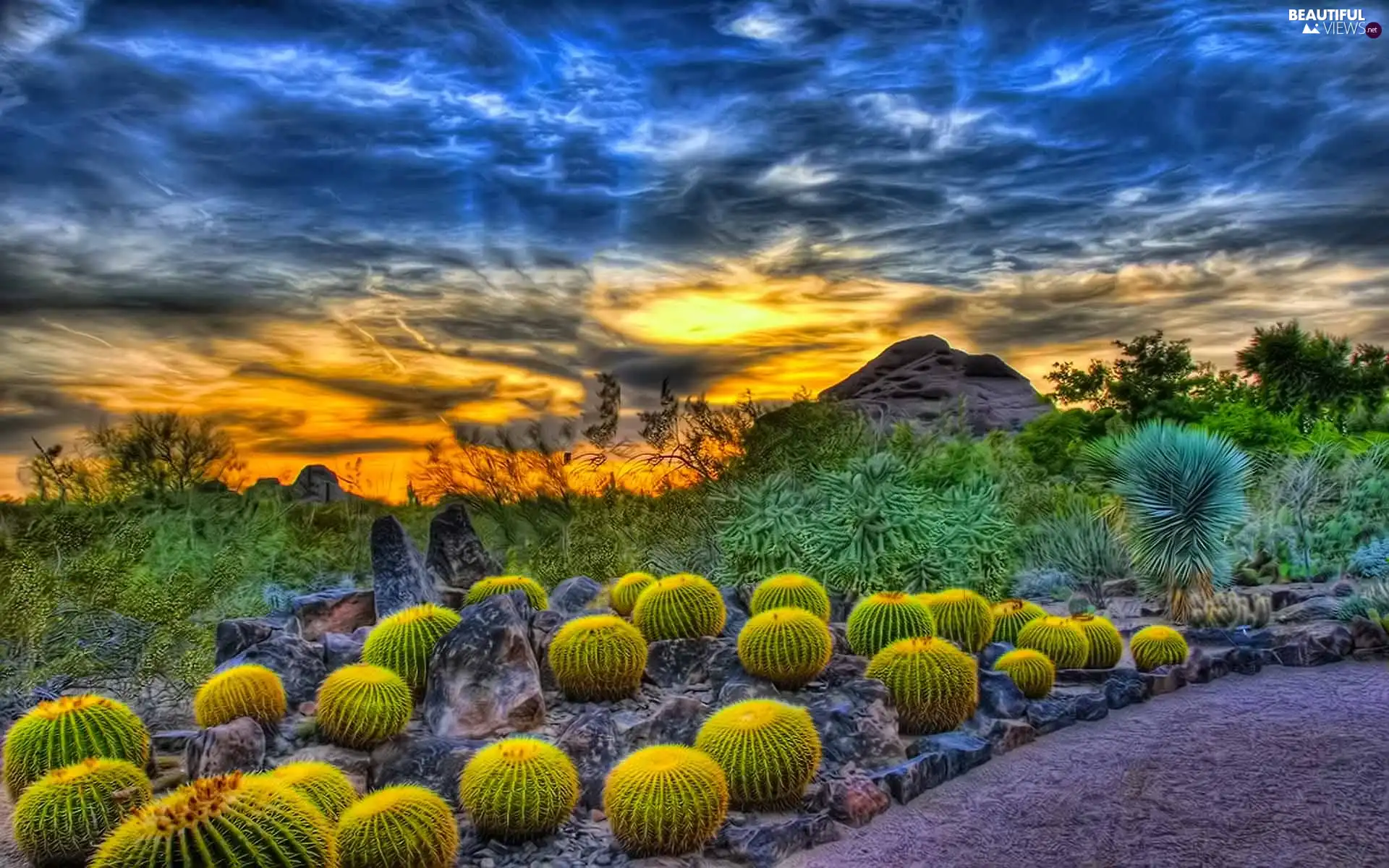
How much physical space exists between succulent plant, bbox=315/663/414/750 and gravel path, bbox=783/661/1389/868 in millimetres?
2863

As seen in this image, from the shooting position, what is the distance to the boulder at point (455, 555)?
10.1m

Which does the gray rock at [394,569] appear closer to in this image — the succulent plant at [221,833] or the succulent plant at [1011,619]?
the succulent plant at [221,833]

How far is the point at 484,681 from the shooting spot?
699 cm

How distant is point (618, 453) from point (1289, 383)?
74.9 feet

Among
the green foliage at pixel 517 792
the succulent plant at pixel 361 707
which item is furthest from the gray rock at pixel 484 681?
the green foliage at pixel 517 792

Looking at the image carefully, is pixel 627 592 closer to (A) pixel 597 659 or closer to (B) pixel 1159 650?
(A) pixel 597 659

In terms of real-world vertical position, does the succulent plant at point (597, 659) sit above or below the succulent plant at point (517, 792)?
above

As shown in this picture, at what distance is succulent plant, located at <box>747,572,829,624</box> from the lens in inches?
345

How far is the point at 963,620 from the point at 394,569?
5.11 m

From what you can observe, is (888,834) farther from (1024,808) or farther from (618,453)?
(618,453)

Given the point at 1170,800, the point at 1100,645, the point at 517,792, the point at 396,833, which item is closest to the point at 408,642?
the point at 517,792

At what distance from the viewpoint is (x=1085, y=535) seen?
50.4 feet

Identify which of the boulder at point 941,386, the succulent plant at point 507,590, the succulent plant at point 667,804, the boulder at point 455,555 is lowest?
the succulent plant at point 667,804

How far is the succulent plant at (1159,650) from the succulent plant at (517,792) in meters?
6.31
